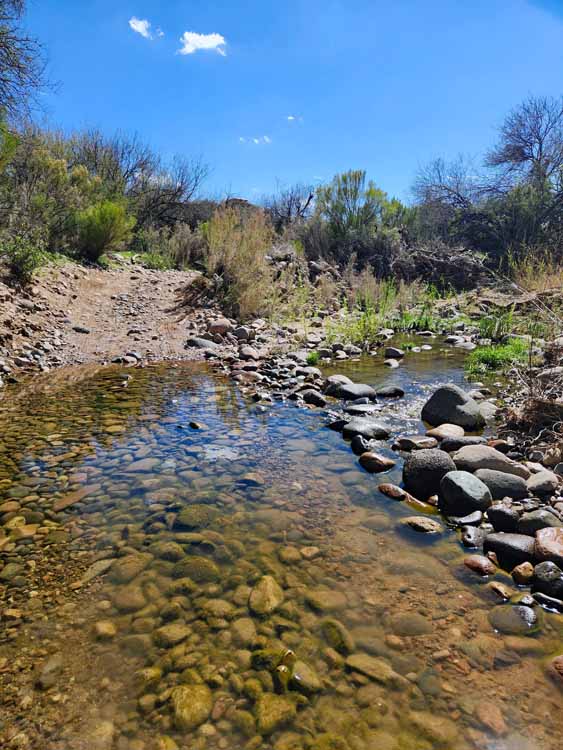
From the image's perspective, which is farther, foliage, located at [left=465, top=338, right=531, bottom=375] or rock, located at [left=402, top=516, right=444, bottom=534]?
foliage, located at [left=465, top=338, right=531, bottom=375]

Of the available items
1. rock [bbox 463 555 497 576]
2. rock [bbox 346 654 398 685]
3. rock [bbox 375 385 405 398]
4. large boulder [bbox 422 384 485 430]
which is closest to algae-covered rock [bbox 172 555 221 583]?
rock [bbox 346 654 398 685]

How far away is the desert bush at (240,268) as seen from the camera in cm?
884

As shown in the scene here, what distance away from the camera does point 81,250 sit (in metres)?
10.6

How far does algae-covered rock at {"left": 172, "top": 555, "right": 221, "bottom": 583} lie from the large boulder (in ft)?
9.10

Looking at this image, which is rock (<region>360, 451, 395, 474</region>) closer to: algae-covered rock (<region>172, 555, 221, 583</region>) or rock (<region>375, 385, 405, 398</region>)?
algae-covered rock (<region>172, 555, 221, 583</region>)

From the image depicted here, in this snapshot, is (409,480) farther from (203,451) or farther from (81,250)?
(81,250)

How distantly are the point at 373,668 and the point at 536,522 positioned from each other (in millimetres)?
1319

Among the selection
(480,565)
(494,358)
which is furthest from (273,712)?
(494,358)

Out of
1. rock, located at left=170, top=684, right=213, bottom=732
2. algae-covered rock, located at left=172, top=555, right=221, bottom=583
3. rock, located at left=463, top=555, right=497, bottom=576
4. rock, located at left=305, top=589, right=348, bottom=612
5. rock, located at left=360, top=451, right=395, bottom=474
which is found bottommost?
rock, located at left=170, top=684, right=213, bottom=732

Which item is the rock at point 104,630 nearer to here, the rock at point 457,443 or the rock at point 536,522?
the rock at point 536,522

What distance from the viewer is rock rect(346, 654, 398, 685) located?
1.62 metres

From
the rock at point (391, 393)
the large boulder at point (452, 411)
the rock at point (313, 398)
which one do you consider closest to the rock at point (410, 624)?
the large boulder at point (452, 411)

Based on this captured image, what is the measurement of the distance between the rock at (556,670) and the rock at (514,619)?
0.50 feet

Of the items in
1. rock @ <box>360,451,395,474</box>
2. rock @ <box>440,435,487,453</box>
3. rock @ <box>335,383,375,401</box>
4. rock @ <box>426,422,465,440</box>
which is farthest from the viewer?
rock @ <box>335,383,375,401</box>
